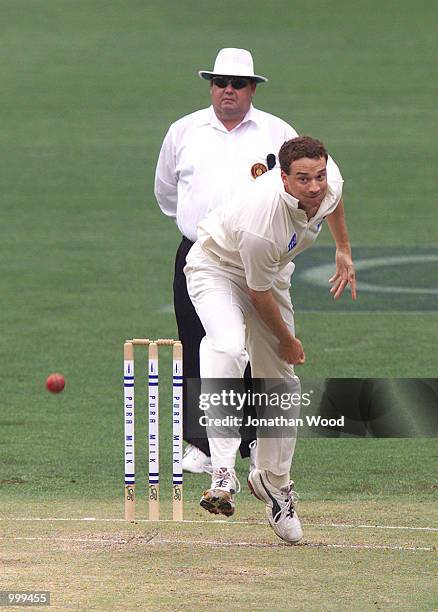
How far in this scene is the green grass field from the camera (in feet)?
22.6

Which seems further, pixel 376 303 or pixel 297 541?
pixel 376 303

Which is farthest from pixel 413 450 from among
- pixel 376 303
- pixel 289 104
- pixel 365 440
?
pixel 289 104

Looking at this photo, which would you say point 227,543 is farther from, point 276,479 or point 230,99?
point 230,99

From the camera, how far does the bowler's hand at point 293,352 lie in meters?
7.34

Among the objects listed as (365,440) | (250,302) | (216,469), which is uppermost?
(250,302)

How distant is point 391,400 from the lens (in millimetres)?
10523

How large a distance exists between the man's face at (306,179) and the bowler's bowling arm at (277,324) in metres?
0.48

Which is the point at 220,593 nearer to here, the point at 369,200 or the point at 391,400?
the point at 391,400

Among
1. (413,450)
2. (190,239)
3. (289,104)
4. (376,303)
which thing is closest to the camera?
(190,239)

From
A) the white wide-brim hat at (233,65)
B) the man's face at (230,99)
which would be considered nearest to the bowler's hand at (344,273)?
the man's face at (230,99)

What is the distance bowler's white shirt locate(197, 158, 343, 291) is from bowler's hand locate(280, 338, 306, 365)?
13.1 inches

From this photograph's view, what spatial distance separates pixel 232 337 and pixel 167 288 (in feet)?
27.3

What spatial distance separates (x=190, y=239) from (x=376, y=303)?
19.6ft

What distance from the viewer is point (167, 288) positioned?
1544 cm
